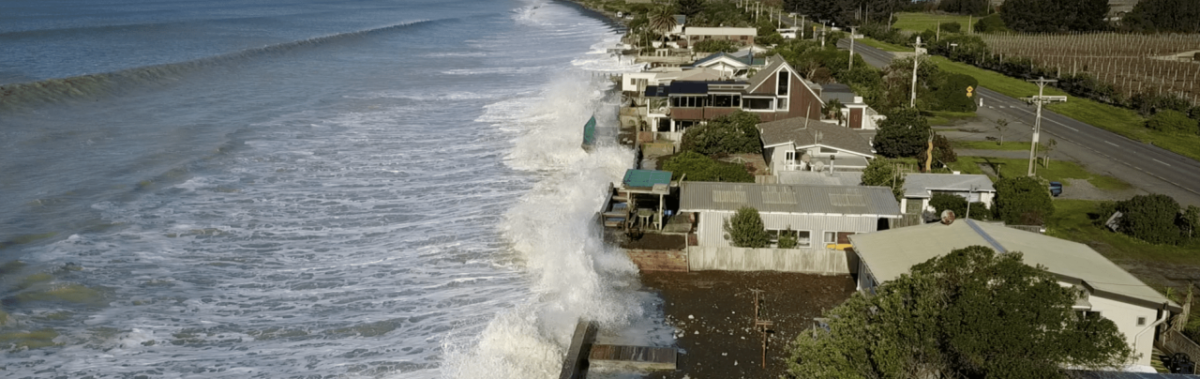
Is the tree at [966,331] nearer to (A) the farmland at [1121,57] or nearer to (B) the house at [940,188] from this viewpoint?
(B) the house at [940,188]

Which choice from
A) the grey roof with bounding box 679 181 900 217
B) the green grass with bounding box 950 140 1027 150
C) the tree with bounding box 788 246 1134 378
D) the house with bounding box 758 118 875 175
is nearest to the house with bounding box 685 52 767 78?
the green grass with bounding box 950 140 1027 150

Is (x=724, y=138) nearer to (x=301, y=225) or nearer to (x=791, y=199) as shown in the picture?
(x=791, y=199)

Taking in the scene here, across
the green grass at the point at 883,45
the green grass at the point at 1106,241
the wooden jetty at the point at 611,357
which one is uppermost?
the wooden jetty at the point at 611,357

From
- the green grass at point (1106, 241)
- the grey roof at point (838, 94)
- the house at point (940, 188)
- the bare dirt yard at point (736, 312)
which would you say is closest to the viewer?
the bare dirt yard at point (736, 312)

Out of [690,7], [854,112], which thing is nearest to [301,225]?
[854,112]

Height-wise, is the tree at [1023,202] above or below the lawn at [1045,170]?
above

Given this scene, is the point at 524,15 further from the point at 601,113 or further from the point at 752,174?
the point at 752,174

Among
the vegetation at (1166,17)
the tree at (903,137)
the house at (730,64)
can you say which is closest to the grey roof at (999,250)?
the tree at (903,137)
